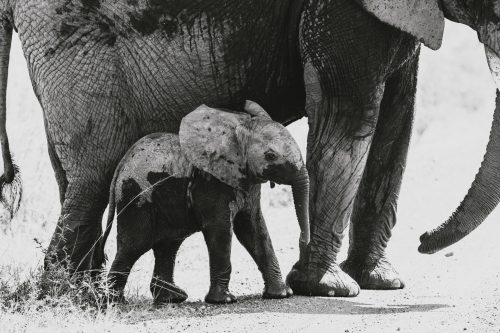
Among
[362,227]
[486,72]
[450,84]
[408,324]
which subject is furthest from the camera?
[486,72]

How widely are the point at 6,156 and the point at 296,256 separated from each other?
230 centimetres

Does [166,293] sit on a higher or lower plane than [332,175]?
lower

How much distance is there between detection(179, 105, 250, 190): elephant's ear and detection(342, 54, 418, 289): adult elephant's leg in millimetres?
1230

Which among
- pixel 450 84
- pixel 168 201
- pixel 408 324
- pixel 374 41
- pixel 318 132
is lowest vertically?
pixel 408 324

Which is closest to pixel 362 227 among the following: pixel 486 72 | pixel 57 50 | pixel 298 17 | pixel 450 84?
pixel 298 17

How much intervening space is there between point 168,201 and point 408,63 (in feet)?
5.81

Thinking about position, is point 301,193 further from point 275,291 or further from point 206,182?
point 275,291

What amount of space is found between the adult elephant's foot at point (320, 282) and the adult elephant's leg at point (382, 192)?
0.59 m

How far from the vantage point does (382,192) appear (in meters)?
8.24

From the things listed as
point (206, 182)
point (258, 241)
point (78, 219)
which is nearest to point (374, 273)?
point (258, 241)

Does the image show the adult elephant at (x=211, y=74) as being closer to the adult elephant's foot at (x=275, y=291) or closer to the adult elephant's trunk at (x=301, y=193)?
the adult elephant's foot at (x=275, y=291)

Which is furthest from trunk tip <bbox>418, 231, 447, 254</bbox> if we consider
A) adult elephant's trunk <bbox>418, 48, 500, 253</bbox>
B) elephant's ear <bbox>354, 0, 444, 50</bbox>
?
elephant's ear <bbox>354, 0, 444, 50</bbox>

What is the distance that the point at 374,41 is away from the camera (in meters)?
7.30

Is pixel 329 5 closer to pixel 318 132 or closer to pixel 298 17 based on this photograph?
pixel 298 17
